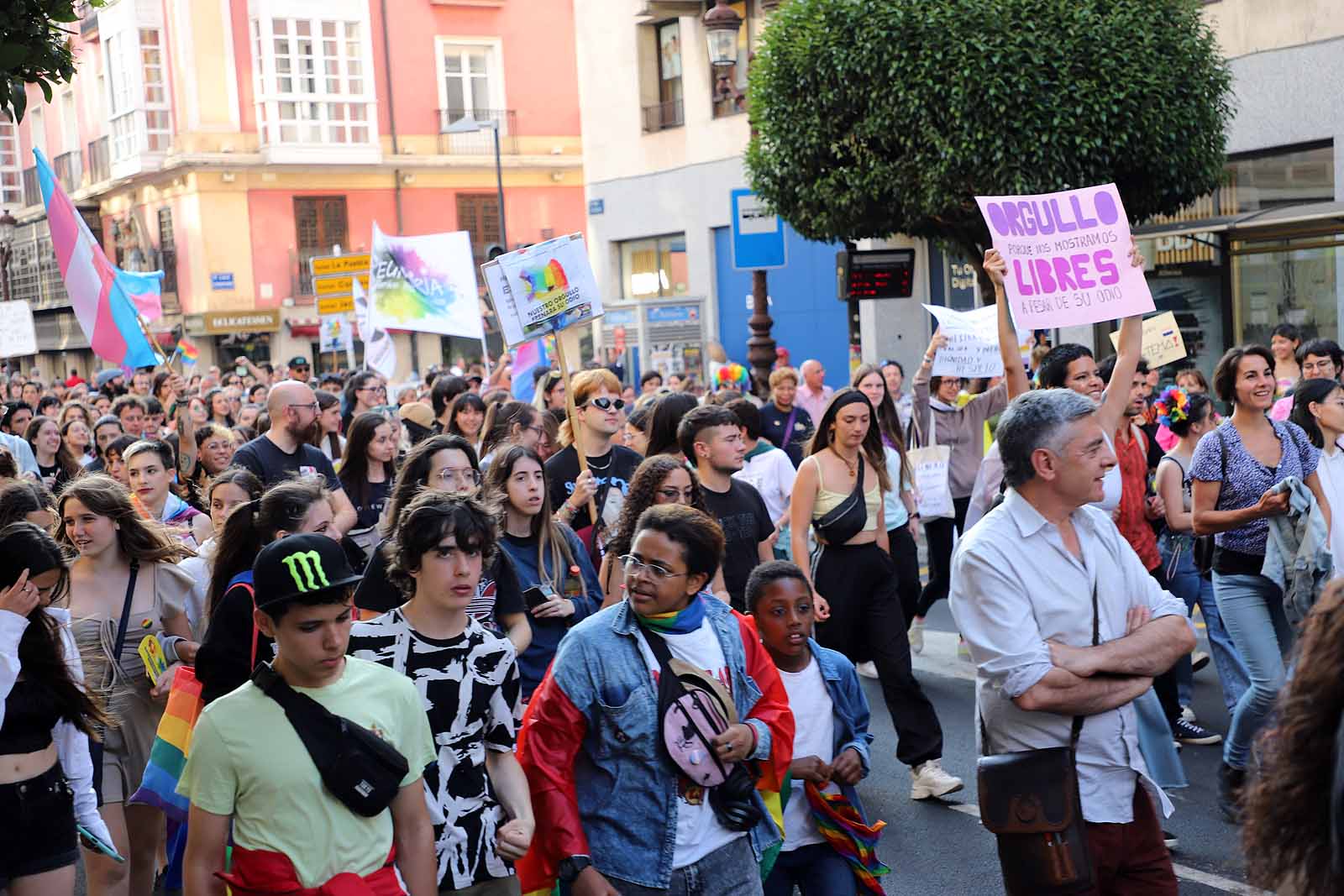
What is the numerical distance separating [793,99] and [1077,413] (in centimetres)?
1244

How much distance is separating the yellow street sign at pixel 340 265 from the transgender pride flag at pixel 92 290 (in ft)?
31.5

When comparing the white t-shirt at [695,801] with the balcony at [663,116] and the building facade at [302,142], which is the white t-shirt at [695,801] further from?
the building facade at [302,142]

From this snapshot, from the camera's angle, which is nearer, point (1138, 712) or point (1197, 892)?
point (1138, 712)

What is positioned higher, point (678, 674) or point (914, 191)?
point (914, 191)

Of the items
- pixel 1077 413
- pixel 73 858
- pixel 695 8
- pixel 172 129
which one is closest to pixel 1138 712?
pixel 1077 413

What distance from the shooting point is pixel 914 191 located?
1548 cm

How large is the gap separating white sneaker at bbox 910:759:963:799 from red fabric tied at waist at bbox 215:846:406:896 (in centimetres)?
390

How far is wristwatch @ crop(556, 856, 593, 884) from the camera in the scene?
3.88 meters

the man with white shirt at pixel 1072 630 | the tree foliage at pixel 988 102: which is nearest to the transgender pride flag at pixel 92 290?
the tree foliage at pixel 988 102

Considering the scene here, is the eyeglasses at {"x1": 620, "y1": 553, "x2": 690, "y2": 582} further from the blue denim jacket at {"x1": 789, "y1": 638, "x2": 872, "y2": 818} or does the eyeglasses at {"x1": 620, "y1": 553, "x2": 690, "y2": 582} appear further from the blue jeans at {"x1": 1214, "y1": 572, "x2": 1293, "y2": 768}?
the blue jeans at {"x1": 1214, "y1": 572, "x2": 1293, "y2": 768}

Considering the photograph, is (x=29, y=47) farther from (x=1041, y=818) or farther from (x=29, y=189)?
(x=29, y=189)

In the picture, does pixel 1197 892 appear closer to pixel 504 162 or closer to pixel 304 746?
pixel 304 746

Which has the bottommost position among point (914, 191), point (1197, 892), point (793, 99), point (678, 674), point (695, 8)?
point (1197, 892)

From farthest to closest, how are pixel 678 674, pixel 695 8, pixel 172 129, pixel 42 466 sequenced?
pixel 172 129 < pixel 695 8 < pixel 42 466 < pixel 678 674
